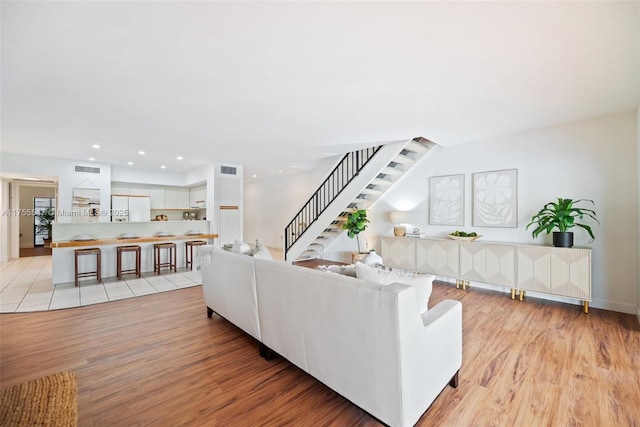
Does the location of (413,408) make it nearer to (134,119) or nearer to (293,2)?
(293,2)

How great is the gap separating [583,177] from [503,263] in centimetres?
164

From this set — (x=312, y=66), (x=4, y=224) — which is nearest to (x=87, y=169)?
(x=4, y=224)

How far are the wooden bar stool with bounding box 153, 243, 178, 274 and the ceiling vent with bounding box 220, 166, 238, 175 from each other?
2.13m

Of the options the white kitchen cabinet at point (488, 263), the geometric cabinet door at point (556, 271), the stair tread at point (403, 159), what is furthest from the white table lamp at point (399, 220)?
the geometric cabinet door at point (556, 271)

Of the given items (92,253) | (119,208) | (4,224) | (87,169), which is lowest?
(92,253)

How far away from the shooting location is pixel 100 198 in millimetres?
6574

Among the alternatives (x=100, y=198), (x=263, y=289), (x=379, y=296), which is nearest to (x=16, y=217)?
(x=100, y=198)

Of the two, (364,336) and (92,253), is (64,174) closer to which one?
(92,253)

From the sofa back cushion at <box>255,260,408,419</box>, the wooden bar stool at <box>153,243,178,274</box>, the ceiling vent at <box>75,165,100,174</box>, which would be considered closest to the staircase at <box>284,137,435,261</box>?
the wooden bar stool at <box>153,243,178,274</box>

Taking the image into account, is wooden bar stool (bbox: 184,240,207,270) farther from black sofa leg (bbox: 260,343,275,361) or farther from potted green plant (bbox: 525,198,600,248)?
potted green plant (bbox: 525,198,600,248)

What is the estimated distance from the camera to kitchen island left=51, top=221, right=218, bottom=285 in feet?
16.0

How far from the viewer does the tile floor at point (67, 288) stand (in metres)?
3.87

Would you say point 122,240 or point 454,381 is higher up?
point 122,240

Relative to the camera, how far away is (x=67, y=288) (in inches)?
183
